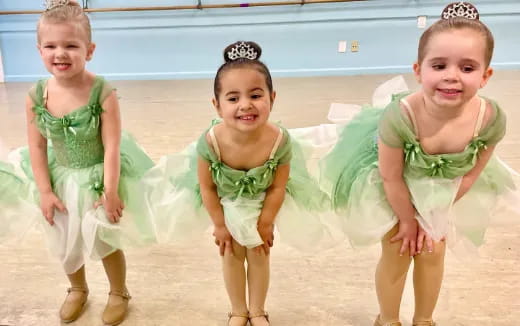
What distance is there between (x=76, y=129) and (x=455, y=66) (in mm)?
978

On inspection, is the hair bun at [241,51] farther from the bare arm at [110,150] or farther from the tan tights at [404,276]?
the tan tights at [404,276]

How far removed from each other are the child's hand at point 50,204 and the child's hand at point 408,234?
93 centimetres

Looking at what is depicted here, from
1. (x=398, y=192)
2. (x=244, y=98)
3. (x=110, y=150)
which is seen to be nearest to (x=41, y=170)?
(x=110, y=150)

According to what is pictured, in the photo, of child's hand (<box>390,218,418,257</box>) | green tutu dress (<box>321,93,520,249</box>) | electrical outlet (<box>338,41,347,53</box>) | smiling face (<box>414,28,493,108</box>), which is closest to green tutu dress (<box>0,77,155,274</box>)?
green tutu dress (<box>321,93,520,249</box>)

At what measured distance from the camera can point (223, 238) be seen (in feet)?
4.17

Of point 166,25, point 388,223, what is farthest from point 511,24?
point 388,223

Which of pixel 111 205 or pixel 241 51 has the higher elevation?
pixel 241 51

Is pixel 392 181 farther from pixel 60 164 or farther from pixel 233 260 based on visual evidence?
pixel 60 164

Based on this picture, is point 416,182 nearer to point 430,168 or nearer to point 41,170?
point 430,168

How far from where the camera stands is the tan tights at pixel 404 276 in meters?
1.24

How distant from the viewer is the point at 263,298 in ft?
4.63

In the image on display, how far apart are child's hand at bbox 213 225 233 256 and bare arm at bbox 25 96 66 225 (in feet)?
1.47

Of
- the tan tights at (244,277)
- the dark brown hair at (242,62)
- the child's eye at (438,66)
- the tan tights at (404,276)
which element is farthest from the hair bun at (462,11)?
the tan tights at (244,277)

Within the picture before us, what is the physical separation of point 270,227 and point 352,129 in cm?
37
